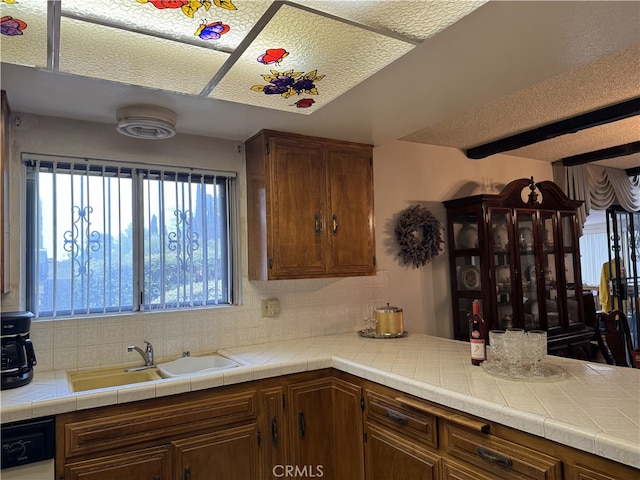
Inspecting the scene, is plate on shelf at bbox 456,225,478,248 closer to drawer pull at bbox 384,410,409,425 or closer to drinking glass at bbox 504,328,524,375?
drinking glass at bbox 504,328,524,375

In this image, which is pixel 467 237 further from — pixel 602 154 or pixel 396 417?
pixel 396 417

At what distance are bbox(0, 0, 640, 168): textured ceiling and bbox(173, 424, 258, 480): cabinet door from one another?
154 cm

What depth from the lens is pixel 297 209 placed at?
2.55 meters

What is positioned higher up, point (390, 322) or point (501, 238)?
→ point (501, 238)

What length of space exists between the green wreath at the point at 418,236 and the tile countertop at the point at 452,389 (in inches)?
33.2

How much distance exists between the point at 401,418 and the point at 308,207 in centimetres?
130

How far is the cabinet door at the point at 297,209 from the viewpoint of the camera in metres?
2.48

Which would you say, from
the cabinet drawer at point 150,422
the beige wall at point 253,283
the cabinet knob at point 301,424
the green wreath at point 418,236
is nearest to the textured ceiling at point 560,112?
the beige wall at point 253,283

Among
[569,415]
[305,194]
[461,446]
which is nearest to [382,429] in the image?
[461,446]

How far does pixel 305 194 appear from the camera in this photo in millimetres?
Result: 2590

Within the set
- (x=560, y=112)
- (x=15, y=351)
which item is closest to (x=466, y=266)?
(x=560, y=112)

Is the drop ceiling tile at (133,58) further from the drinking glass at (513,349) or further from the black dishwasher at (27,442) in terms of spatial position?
the drinking glass at (513,349)

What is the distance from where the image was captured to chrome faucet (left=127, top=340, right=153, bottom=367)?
2.20 meters

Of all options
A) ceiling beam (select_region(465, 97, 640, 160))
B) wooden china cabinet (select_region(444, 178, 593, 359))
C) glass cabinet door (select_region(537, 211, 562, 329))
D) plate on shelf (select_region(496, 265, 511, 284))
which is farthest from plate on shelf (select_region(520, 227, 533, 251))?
ceiling beam (select_region(465, 97, 640, 160))
